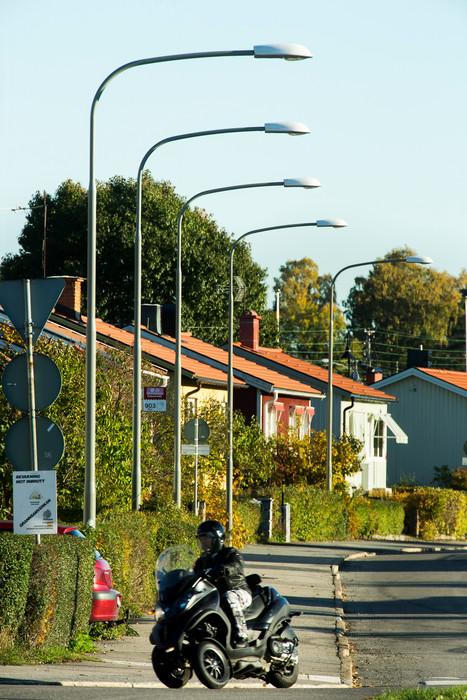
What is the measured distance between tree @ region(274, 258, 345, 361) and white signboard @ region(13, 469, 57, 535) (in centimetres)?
8564

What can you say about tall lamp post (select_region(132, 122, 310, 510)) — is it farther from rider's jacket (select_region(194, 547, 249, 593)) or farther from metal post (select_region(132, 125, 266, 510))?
rider's jacket (select_region(194, 547, 249, 593))

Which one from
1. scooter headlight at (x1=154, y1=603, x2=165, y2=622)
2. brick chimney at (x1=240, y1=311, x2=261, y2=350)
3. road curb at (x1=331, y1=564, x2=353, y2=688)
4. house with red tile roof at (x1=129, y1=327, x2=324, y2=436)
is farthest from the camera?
brick chimney at (x1=240, y1=311, x2=261, y2=350)

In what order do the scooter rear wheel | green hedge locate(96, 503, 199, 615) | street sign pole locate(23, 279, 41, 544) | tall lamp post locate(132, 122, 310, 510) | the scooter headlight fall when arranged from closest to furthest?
the scooter headlight < the scooter rear wheel < street sign pole locate(23, 279, 41, 544) < green hedge locate(96, 503, 199, 615) < tall lamp post locate(132, 122, 310, 510)

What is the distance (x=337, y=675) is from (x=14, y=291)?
5844 mm

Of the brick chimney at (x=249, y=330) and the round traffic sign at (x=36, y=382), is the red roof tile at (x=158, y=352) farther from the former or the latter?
the round traffic sign at (x=36, y=382)

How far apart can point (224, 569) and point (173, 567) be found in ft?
1.58

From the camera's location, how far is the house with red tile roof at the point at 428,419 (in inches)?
2844

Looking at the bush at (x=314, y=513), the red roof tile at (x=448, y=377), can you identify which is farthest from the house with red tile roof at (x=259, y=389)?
the red roof tile at (x=448, y=377)

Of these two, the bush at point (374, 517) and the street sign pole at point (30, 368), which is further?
the bush at point (374, 517)

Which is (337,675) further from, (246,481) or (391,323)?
(391,323)

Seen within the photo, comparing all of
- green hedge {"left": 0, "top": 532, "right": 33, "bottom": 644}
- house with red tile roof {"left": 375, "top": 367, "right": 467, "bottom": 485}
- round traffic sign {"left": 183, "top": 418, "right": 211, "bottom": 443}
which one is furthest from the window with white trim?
green hedge {"left": 0, "top": 532, "right": 33, "bottom": 644}

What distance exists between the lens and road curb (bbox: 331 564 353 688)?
54.9ft

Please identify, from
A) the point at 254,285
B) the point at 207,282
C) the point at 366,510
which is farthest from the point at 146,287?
the point at 366,510

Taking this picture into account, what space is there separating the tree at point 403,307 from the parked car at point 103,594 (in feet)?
265
